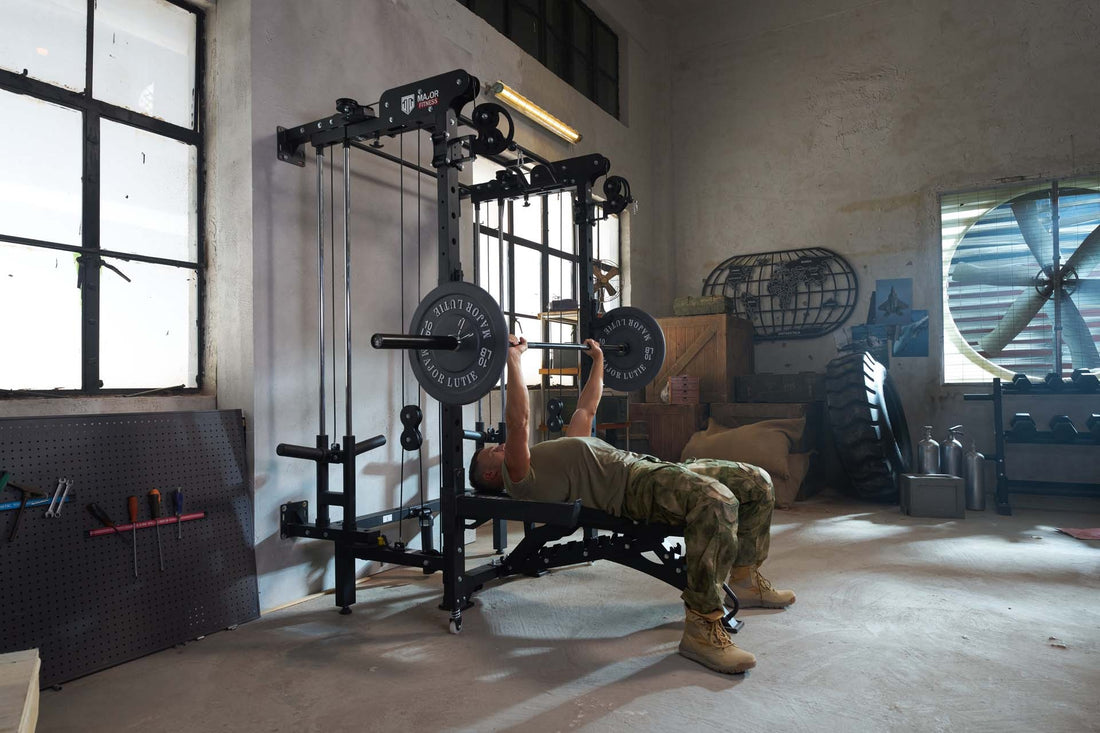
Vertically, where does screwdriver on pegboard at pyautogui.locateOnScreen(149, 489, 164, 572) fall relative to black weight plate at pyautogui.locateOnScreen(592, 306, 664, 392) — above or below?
below

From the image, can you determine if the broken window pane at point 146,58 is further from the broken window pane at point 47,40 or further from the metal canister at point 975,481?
the metal canister at point 975,481

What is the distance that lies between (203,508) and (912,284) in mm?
6077

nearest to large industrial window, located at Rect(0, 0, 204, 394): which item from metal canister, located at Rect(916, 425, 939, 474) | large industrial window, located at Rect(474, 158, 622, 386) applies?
large industrial window, located at Rect(474, 158, 622, 386)

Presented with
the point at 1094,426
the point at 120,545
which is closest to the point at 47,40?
the point at 120,545

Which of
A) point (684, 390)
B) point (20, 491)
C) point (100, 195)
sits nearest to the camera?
point (20, 491)

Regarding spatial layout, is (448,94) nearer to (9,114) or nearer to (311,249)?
(311,249)

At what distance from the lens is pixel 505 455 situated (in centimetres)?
261

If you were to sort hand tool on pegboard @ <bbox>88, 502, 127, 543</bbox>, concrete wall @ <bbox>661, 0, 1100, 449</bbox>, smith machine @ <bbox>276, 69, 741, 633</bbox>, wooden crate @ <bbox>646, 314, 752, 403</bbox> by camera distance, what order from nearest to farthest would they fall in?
hand tool on pegboard @ <bbox>88, 502, 127, 543</bbox> → smith machine @ <bbox>276, 69, 741, 633</bbox> → concrete wall @ <bbox>661, 0, 1100, 449</bbox> → wooden crate @ <bbox>646, 314, 752, 403</bbox>

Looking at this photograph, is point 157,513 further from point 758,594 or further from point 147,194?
point 758,594

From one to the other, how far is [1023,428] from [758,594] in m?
3.68

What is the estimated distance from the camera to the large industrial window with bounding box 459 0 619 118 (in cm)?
539

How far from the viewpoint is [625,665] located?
2.26m

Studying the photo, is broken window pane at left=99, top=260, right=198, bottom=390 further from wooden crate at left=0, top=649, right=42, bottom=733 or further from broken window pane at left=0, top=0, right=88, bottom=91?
wooden crate at left=0, top=649, right=42, bottom=733

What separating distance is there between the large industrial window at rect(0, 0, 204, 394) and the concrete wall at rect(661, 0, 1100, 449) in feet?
17.6
